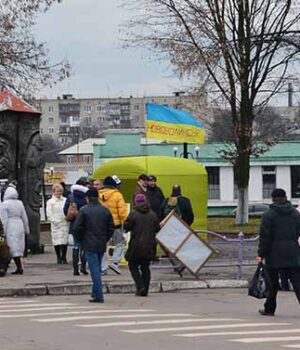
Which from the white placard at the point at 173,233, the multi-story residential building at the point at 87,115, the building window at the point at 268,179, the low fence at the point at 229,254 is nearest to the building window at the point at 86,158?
the building window at the point at 268,179

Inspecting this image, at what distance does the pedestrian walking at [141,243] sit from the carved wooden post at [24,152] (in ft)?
24.8

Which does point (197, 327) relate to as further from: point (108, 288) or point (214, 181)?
point (214, 181)

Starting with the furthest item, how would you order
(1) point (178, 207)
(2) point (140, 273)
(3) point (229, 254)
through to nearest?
(3) point (229, 254) < (1) point (178, 207) < (2) point (140, 273)

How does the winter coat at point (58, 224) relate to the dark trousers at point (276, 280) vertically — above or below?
above

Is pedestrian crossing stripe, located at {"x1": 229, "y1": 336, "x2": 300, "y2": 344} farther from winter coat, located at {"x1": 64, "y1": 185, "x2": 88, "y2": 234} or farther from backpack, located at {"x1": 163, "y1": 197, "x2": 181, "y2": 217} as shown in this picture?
winter coat, located at {"x1": 64, "y1": 185, "x2": 88, "y2": 234}

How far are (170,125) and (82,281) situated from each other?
7094 millimetres

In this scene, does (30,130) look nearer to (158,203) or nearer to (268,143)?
(158,203)

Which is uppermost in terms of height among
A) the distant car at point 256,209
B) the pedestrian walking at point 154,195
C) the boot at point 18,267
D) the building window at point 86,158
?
the building window at point 86,158

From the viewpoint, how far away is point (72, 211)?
19328 millimetres

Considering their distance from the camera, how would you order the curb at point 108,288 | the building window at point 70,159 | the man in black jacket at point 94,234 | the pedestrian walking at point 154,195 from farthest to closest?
the building window at point 70,159 < the pedestrian walking at point 154,195 < the curb at point 108,288 < the man in black jacket at point 94,234

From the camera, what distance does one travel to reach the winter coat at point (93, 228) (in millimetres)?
15250

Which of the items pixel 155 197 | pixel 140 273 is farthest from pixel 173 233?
pixel 140 273

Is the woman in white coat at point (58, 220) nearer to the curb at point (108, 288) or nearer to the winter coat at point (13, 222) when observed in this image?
the winter coat at point (13, 222)

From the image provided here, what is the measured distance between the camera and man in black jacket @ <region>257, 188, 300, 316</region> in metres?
13.4
